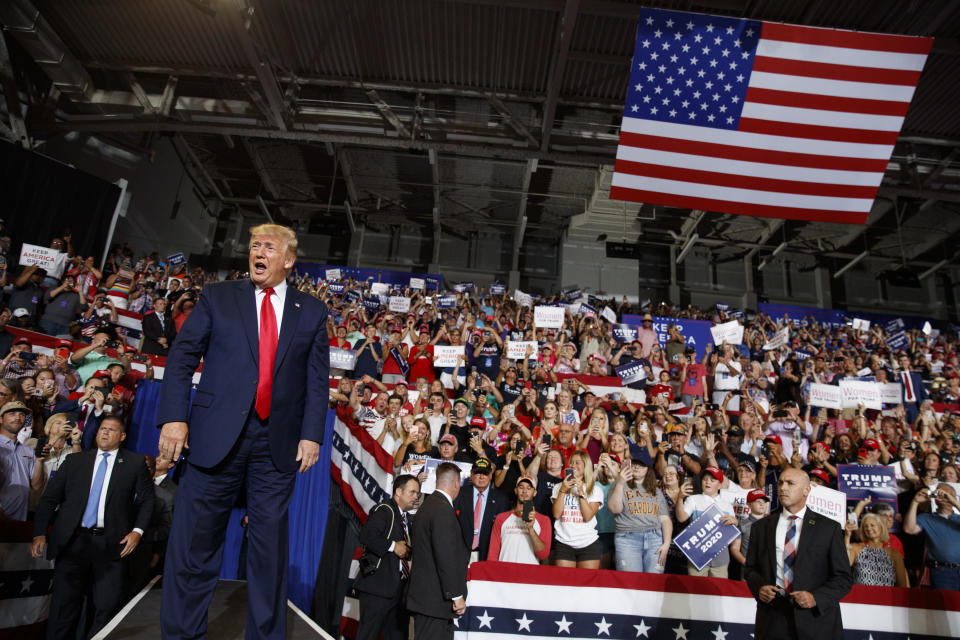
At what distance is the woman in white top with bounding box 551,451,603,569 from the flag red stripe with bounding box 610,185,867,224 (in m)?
5.59

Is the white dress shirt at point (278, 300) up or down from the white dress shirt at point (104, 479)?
up

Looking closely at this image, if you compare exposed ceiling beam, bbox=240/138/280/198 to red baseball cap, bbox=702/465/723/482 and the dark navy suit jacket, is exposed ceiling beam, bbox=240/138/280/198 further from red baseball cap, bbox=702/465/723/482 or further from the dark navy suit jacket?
the dark navy suit jacket

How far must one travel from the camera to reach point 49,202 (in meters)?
12.8

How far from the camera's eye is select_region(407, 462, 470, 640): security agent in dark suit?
409 centimetres

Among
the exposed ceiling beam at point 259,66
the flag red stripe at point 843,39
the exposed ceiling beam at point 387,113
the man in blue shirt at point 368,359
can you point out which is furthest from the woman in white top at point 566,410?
the exposed ceiling beam at point 259,66

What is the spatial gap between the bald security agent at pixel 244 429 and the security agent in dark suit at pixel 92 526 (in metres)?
2.40

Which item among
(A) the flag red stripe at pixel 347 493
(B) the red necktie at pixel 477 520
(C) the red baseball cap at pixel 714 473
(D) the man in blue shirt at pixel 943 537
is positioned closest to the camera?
(D) the man in blue shirt at pixel 943 537

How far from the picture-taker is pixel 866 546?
5527 millimetres

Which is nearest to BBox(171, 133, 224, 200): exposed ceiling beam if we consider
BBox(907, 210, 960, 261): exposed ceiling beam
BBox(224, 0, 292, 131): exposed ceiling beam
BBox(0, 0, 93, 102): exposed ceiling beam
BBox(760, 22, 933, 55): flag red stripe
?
BBox(0, 0, 93, 102): exposed ceiling beam

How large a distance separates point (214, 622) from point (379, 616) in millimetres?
1954

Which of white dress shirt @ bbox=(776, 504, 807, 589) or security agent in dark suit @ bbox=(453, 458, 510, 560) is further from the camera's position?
security agent in dark suit @ bbox=(453, 458, 510, 560)

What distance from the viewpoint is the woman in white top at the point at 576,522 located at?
543cm

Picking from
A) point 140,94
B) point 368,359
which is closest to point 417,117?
point 140,94

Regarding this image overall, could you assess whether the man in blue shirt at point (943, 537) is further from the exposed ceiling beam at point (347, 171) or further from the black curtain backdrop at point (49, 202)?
the exposed ceiling beam at point (347, 171)
